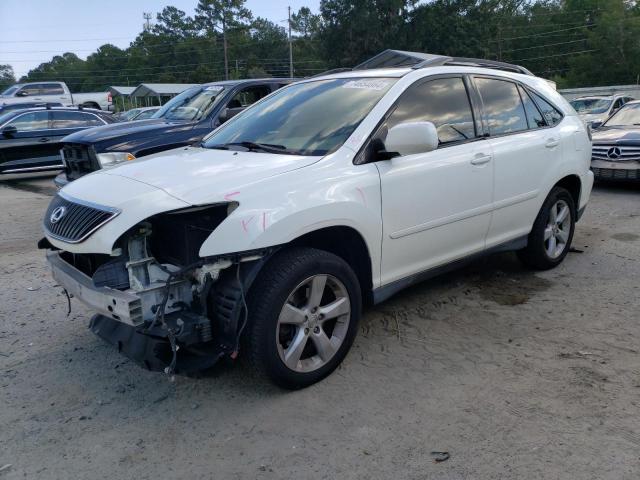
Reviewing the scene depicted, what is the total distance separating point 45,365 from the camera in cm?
374

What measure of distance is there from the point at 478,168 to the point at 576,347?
4.68 ft

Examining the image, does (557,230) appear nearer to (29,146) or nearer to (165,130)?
(165,130)

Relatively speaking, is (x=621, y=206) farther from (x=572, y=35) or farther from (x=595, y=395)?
(x=572, y=35)

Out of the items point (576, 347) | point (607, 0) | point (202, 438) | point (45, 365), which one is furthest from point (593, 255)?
point (607, 0)

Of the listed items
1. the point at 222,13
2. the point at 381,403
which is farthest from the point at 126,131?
the point at 222,13

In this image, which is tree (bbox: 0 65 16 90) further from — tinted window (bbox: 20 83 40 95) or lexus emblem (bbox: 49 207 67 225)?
lexus emblem (bbox: 49 207 67 225)

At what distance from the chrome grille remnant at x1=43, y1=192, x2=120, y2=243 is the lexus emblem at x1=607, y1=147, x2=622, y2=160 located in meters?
8.76

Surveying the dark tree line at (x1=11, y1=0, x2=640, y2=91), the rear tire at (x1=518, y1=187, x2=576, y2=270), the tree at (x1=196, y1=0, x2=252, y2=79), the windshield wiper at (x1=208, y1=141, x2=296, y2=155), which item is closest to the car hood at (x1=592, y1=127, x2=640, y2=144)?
the rear tire at (x1=518, y1=187, x2=576, y2=270)

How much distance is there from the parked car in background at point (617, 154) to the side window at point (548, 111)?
4.75 meters

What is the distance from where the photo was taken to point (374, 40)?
56.4 meters

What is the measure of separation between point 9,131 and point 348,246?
37.1 ft

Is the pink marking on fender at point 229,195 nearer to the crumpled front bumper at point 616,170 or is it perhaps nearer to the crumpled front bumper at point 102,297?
the crumpled front bumper at point 102,297

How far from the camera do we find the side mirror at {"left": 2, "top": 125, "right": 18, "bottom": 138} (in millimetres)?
12172

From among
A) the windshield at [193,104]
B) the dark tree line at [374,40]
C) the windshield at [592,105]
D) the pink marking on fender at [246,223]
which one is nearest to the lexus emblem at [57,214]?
the pink marking on fender at [246,223]
